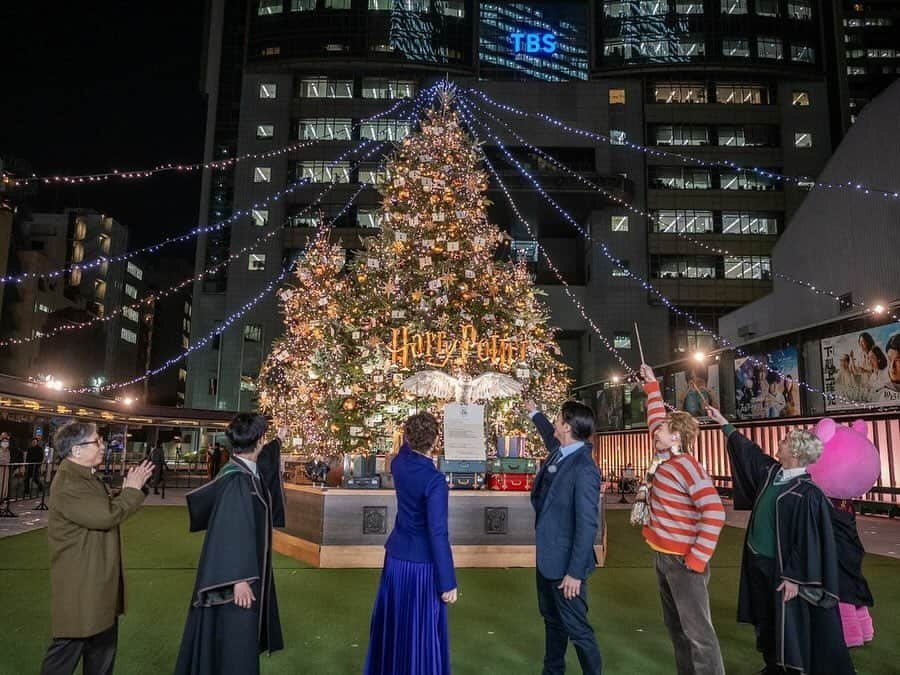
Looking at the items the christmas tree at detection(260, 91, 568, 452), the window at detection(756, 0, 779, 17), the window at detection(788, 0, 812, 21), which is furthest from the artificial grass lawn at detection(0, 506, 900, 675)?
the window at detection(788, 0, 812, 21)

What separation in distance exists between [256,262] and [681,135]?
27290 mm

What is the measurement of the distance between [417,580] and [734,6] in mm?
47993

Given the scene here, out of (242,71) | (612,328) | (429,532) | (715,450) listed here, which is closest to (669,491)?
(429,532)

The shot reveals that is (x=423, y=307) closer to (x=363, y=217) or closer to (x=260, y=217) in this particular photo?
(x=363, y=217)

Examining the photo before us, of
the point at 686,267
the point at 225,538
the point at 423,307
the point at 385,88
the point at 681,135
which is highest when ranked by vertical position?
the point at 385,88

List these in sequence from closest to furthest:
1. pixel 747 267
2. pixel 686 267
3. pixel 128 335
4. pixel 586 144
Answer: pixel 586 144
pixel 747 267
pixel 686 267
pixel 128 335

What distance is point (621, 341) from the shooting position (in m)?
36.1

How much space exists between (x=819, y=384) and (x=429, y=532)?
55.1 feet

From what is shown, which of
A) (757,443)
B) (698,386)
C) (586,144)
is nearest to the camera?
(757,443)

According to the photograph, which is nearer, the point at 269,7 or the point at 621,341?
the point at 621,341

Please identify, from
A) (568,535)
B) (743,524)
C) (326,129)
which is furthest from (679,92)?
(568,535)

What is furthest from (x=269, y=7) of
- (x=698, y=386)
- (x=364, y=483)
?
(x=364, y=483)

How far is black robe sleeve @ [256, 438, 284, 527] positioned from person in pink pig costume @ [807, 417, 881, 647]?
152 inches

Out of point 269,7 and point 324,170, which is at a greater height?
point 269,7
